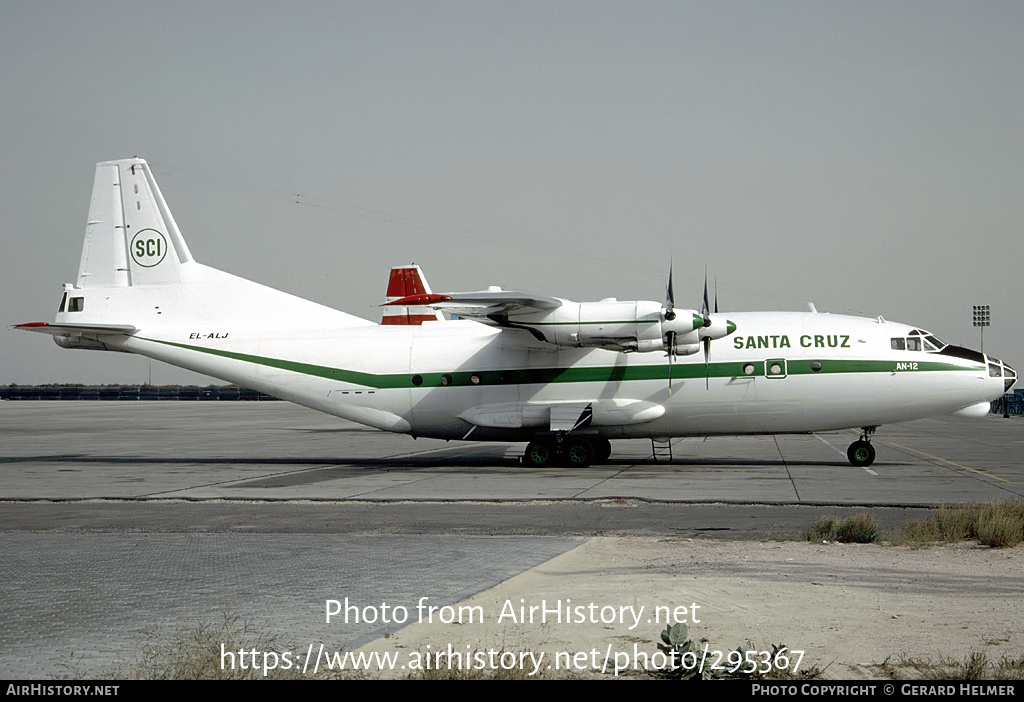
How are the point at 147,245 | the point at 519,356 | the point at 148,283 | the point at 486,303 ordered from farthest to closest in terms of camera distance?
the point at 147,245 → the point at 148,283 → the point at 519,356 → the point at 486,303

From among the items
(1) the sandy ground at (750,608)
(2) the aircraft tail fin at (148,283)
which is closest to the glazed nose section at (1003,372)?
(1) the sandy ground at (750,608)

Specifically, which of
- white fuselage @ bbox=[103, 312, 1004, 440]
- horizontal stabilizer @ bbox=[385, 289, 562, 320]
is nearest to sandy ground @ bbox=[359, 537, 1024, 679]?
horizontal stabilizer @ bbox=[385, 289, 562, 320]

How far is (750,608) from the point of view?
8.47m

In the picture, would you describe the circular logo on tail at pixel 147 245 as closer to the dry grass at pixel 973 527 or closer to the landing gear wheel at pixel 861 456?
the landing gear wheel at pixel 861 456

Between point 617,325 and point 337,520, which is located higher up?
point 617,325

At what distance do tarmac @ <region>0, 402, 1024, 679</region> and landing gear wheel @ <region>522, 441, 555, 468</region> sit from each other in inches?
21.6

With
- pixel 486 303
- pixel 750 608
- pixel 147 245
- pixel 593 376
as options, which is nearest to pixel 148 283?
pixel 147 245

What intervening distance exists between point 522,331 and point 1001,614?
18709 millimetres

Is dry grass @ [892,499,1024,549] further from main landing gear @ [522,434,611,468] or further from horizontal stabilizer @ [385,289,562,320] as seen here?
main landing gear @ [522,434,611,468]

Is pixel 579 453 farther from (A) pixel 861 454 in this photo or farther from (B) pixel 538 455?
(A) pixel 861 454

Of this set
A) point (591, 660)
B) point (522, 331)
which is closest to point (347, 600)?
point (591, 660)

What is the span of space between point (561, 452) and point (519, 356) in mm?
2995

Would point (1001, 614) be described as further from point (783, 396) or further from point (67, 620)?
point (783, 396)

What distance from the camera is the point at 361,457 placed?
30703mm
